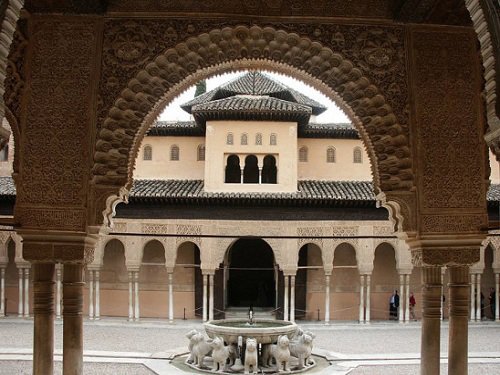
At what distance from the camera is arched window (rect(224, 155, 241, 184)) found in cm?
2535

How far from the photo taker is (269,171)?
25500 mm

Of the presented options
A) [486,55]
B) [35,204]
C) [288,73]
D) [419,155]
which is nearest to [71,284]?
[35,204]

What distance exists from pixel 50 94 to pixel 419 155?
12.5 feet

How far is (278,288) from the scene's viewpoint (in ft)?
79.3

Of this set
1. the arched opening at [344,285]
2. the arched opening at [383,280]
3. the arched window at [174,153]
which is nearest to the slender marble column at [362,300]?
the arched opening at [344,285]

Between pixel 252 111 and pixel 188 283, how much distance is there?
7.25m

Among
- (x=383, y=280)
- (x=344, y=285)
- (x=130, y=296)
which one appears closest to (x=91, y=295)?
(x=130, y=296)

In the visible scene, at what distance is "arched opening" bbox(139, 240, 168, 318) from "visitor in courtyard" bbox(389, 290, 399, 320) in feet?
28.9

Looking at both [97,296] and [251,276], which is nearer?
[97,296]

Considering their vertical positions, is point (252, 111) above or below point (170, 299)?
above

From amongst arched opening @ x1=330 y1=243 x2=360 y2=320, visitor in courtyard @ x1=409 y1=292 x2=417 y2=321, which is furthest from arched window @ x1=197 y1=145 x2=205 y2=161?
visitor in courtyard @ x1=409 y1=292 x2=417 y2=321

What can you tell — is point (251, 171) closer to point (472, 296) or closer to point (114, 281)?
point (114, 281)

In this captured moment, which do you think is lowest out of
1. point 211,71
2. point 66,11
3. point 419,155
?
point 419,155

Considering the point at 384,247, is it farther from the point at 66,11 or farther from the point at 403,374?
the point at 66,11
